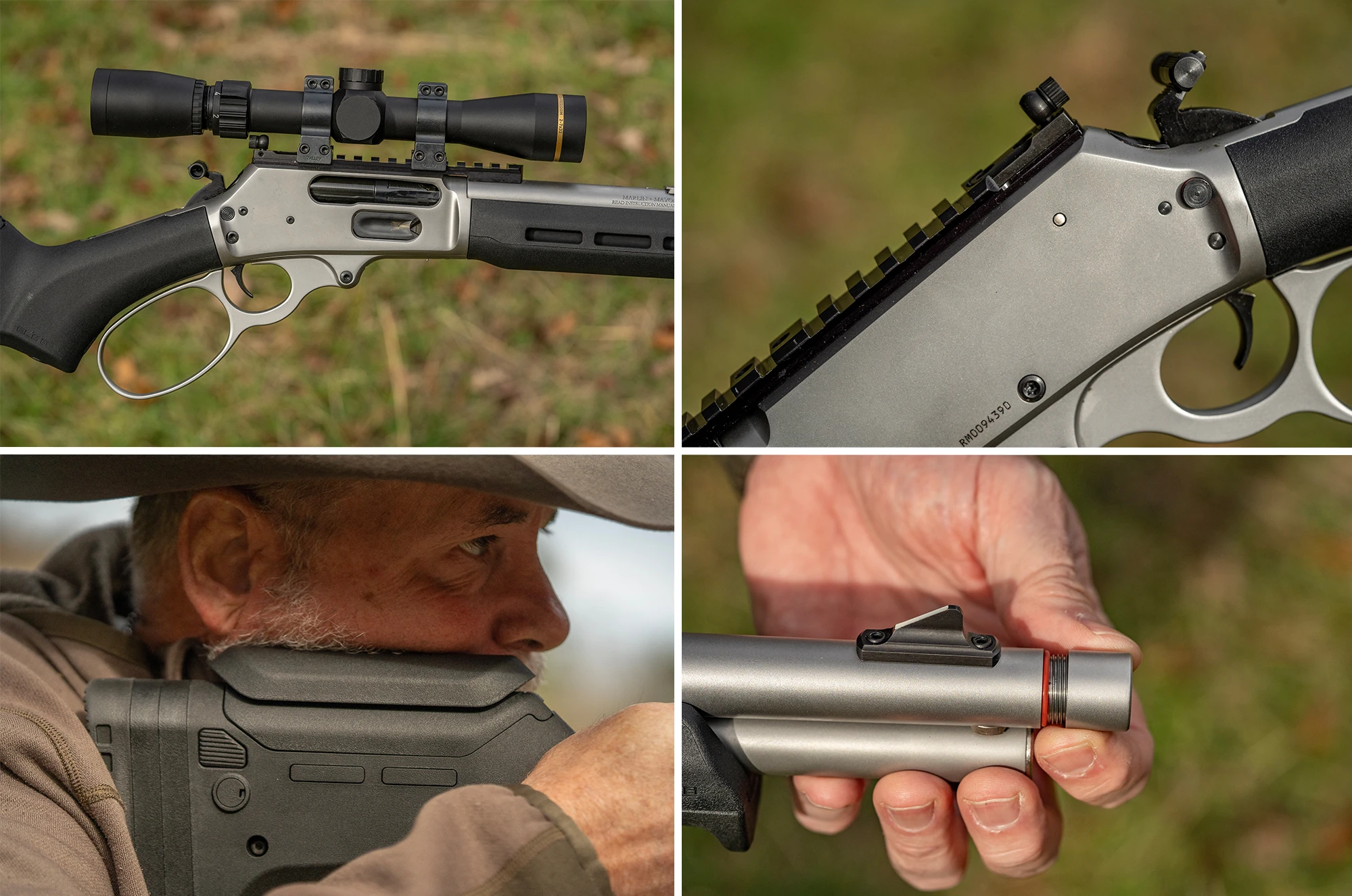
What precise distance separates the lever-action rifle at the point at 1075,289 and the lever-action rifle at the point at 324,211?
0.42 m

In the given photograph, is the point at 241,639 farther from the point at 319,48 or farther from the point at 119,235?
the point at 319,48

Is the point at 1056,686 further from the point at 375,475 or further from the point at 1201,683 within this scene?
the point at 1201,683

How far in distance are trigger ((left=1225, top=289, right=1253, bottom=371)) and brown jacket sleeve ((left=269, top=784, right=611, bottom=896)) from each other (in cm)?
139

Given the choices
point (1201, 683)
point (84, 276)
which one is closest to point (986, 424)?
point (84, 276)

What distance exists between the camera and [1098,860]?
3105 millimetres

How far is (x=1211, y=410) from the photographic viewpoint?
181cm

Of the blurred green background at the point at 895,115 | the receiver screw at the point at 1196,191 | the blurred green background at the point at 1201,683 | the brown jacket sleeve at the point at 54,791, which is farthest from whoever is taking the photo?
the blurred green background at the point at 895,115

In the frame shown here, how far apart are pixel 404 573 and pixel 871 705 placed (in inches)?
29.4

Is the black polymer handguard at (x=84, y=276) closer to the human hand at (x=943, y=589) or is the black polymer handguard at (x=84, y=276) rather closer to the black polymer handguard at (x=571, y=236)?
the black polymer handguard at (x=571, y=236)

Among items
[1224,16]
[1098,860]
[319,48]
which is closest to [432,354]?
[319,48]

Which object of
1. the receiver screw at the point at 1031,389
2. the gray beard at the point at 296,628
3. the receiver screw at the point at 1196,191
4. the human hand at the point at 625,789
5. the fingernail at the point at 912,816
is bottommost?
the fingernail at the point at 912,816

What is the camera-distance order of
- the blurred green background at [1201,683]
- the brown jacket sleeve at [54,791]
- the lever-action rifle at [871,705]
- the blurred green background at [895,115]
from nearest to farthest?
the brown jacket sleeve at [54,791]
the lever-action rifle at [871,705]
the blurred green background at [1201,683]
the blurred green background at [895,115]

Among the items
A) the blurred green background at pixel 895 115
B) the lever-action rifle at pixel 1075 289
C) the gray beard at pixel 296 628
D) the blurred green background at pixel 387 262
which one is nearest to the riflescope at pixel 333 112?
the lever-action rifle at pixel 1075 289

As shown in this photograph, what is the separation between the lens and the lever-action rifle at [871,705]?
1511 mm
